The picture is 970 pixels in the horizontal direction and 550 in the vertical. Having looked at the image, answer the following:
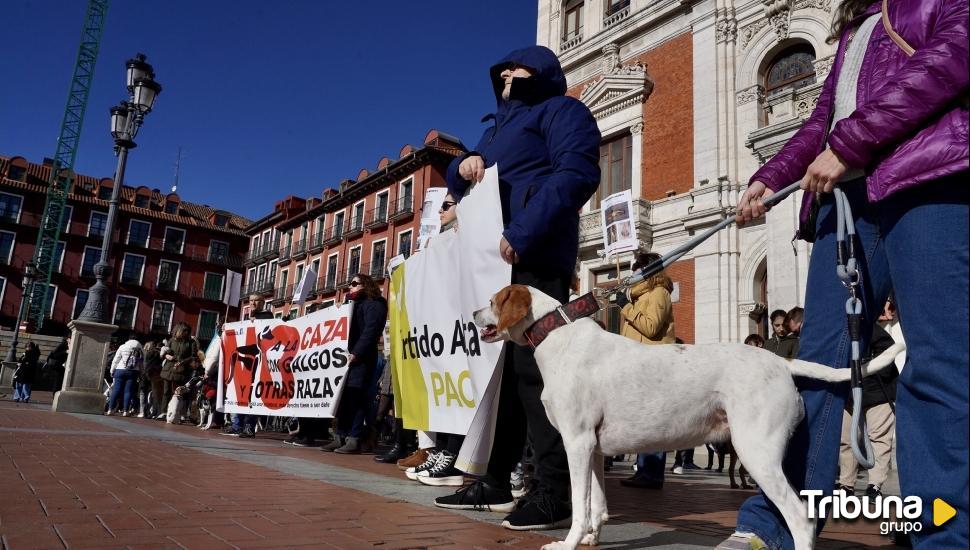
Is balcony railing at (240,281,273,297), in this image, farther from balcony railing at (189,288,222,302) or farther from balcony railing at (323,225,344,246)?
balcony railing at (323,225,344,246)

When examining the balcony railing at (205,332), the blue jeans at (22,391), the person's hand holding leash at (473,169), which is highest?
the balcony railing at (205,332)

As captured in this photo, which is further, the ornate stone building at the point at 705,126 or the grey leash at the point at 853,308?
the ornate stone building at the point at 705,126

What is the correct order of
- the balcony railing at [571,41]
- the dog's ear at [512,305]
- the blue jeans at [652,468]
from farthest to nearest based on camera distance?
the balcony railing at [571,41] → the blue jeans at [652,468] → the dog's ear at [512,305]

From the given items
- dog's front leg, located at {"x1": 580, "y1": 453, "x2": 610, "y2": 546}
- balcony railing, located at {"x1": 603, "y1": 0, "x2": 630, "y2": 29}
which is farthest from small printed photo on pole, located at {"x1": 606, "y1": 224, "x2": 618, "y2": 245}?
balcony railing, located at {"x1": 603, "y1": 0, "x2": 630, "y2": 29}

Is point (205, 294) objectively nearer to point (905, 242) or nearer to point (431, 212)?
point (431, 212)

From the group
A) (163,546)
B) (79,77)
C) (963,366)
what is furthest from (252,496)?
(79,77)

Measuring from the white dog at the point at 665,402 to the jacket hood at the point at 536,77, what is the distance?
1.52 metres

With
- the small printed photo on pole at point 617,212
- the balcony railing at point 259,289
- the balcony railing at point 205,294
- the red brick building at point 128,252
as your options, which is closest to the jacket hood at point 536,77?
the small printed photo on pole at point 617,212

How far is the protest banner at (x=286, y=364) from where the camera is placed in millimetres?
7141

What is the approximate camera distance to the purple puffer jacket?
1652 millimetres

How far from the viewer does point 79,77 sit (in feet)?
178

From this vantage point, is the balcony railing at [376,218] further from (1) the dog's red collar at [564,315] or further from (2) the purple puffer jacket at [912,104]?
(2) the purple puffer jacket at [912,104]

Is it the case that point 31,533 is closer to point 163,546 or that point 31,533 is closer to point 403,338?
point 163,546

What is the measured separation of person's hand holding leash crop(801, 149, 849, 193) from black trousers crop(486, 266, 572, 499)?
1323 mm
